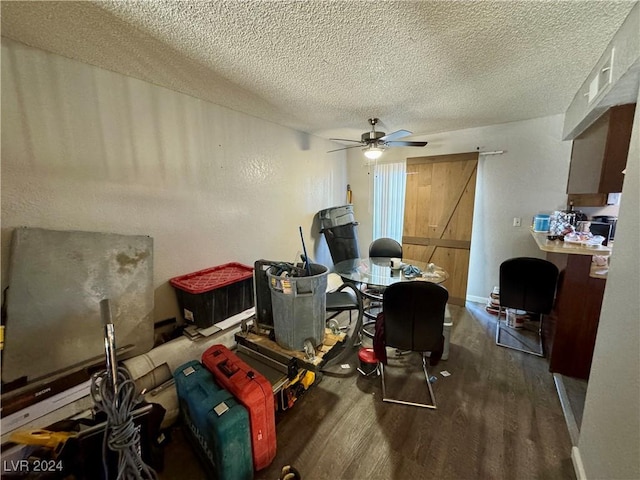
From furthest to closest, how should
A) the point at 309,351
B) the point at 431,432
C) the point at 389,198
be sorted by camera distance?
the point at 389,198 → the point at 431,432 → the point at 309,351

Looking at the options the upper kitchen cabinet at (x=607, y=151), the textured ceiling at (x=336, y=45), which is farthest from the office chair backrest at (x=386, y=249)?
the upper kitchen cabinet at (x=607, y=151)

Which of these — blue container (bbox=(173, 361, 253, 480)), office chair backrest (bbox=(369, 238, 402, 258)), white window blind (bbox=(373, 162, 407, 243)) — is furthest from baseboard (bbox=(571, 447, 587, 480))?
white window blind (bbox=(373, 162, 407, 243))

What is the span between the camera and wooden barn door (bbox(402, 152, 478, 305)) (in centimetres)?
362

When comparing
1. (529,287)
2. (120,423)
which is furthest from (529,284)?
(120,423)

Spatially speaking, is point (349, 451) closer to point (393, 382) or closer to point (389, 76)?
point (393, 382)

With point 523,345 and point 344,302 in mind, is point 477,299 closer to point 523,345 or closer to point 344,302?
point 523,345

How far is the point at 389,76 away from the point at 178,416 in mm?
2993

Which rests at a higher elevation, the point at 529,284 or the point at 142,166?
the point at 142,166

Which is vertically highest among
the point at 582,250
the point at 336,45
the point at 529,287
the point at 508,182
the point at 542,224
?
the point at 336,45

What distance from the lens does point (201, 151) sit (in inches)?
96.0

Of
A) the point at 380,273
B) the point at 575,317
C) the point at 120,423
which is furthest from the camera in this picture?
the point at 380,273

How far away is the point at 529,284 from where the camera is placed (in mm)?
2455

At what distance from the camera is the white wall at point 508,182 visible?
10.2ft

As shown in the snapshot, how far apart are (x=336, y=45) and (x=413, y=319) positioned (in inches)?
76.2
